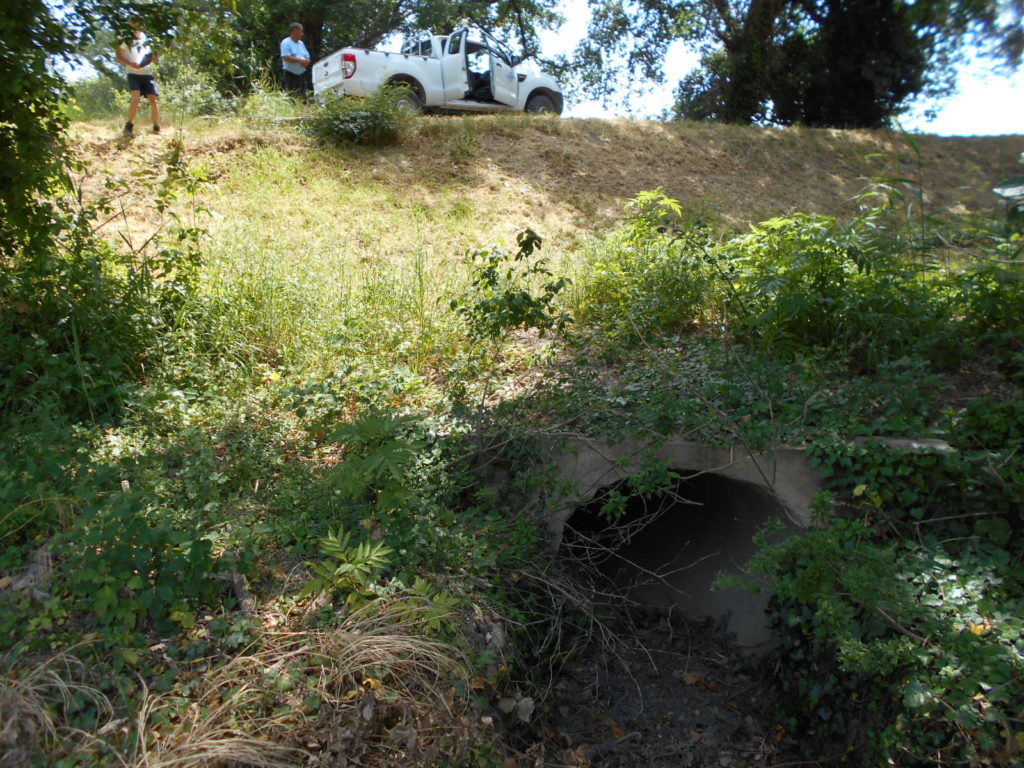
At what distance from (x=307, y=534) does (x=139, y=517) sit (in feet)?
2.96

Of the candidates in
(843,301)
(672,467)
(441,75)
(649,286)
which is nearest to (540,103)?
(441,75)

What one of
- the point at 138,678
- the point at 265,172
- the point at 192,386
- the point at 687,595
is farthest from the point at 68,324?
the point at 687,595

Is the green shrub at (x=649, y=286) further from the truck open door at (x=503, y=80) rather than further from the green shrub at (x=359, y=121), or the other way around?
the truck open door at (x=503, y=80)

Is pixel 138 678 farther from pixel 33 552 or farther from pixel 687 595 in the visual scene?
pixel 687 595

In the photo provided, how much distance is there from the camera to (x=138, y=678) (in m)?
3.45

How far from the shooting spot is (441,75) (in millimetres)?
13602

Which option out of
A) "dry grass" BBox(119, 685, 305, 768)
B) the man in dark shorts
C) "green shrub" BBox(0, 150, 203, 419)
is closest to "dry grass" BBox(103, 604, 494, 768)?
"dry grass" BBox(119, 685, 305, 768)

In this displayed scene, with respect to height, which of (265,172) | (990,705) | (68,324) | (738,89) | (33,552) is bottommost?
(990,705)

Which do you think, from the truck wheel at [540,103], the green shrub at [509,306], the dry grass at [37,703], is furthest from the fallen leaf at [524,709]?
the truck wheel at [540,103]

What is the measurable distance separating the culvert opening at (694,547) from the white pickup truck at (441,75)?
836 centimetres

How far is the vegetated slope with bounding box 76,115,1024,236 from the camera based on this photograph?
32.5 feet

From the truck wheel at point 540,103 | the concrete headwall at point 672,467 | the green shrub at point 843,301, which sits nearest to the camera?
the concrete headwall at point 672,467

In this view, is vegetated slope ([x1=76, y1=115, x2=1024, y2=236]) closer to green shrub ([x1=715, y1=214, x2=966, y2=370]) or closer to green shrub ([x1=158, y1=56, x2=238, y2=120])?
green shrub ([x1=158, y1=56, x2=238, y2=120])

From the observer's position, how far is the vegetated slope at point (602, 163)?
9.90m
